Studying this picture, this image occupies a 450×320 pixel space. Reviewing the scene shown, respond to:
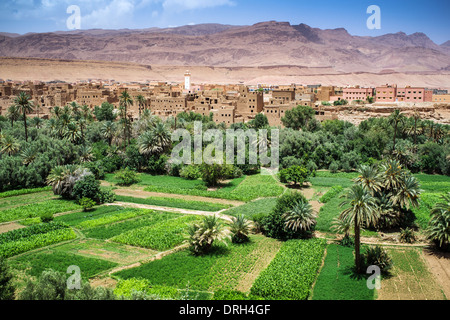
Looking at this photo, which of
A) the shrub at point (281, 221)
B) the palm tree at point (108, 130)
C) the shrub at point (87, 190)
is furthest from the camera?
the palm tree at point (108, 130)

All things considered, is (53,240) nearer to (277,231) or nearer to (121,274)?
(121,274)

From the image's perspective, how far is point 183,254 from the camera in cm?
2336

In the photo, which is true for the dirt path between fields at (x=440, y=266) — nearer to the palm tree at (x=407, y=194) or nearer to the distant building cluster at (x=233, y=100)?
the palm tree at (x=407, y=194)

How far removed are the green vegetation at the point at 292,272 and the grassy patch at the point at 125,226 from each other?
1021 centimetres

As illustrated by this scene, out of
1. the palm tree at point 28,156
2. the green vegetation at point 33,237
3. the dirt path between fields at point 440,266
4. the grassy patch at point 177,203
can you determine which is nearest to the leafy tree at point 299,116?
the grassy patch at point 177,203

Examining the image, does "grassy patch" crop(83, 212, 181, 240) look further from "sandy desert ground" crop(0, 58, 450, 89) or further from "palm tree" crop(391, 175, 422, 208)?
"sandy desert ground" crop(0, 58, 450, 89)

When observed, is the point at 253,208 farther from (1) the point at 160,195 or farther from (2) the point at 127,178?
(2) the point at 127,178

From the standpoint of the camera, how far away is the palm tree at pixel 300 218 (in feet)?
81.7

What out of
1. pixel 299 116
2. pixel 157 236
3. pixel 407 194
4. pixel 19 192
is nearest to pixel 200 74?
pixel 299 116

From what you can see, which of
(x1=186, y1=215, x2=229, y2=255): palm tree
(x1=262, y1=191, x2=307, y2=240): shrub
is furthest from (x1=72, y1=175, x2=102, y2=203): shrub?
(x1=262, y1=191, x2=307, y2=240): shrub

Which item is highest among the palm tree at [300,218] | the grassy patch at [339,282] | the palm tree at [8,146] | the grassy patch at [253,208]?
the palm tree at [8,146]

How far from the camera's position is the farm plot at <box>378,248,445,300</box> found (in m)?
18.4

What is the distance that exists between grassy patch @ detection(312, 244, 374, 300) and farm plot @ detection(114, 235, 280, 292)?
11.1 feet

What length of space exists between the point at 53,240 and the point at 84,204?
23.3 feet
